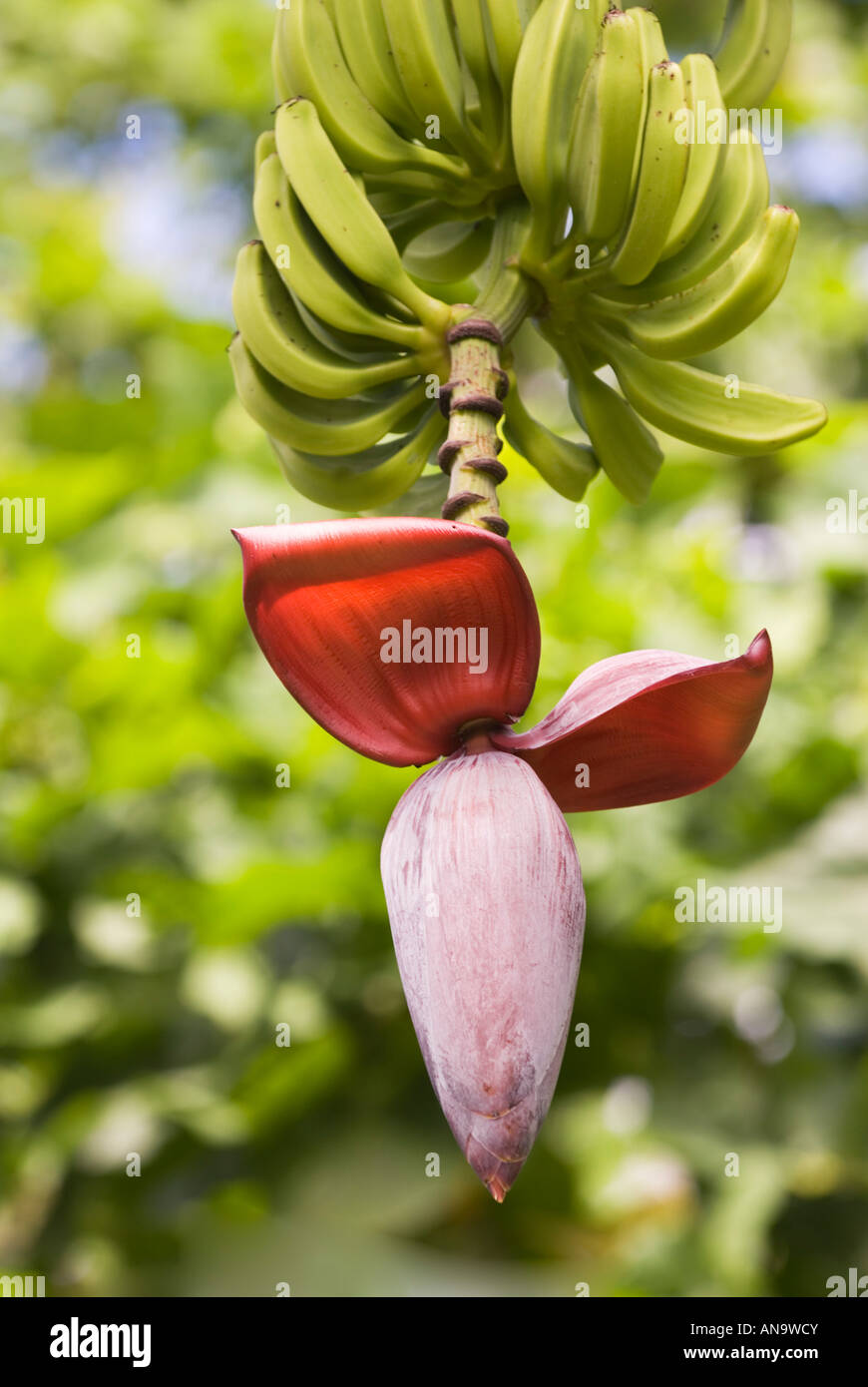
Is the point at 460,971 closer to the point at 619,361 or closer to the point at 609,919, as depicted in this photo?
the point at 619,361

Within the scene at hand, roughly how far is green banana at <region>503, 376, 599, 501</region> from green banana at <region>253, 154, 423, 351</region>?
0.18 feet

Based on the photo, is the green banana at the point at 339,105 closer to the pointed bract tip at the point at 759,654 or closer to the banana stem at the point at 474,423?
the banana stem at the point at 474,423

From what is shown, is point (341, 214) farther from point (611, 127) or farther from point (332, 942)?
point (332, 942)

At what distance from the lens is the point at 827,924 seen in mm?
1193

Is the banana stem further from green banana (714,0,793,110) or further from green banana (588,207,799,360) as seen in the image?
green banana (714,0,793,110)

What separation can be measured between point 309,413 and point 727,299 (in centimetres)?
14

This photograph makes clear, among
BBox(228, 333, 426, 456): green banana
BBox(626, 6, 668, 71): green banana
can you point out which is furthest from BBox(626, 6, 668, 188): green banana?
BBox(228, 333, 426, 456): green banana

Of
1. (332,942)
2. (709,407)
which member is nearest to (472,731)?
(709,407)

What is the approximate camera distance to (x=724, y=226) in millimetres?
421

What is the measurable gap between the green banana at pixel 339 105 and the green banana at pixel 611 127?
0.05m

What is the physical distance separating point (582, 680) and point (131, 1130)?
3.40 feet

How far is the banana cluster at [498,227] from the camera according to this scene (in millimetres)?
378

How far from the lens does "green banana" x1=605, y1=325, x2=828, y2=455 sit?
15.7 inches

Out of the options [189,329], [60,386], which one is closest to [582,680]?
[189,329]
